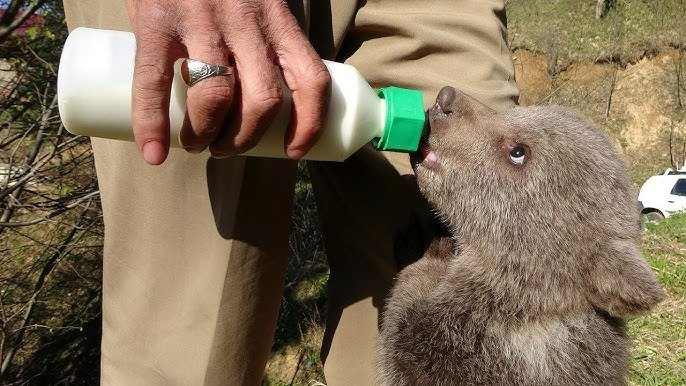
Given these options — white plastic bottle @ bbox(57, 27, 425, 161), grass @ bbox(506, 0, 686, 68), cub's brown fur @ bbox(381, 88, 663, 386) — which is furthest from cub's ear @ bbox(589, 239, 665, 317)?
grass @ bbox(506, 0, 686, 68)

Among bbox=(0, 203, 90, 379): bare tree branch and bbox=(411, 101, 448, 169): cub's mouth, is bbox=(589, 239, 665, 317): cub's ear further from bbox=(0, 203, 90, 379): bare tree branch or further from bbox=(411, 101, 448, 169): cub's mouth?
bbox=(0, 203, 90, 379): bare tree branch

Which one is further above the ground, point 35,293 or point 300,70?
point 300,70

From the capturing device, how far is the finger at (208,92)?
1435 mm

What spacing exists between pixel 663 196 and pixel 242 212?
16.9 metres

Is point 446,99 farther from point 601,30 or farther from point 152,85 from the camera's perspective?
point 601,30

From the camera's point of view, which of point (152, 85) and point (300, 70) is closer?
point (152, 85)

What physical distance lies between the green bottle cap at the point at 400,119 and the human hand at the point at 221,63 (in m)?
0.39

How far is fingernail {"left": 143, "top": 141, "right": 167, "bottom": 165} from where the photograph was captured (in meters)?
1.50

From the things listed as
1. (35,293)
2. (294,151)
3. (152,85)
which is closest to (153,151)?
(152,85)

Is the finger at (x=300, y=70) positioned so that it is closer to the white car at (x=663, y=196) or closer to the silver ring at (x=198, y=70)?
the silver ring at (x=198, y=70)

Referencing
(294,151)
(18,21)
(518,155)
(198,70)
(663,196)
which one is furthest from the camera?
(663,196)

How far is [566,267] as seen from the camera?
2.45 metres

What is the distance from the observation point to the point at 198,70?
1.43 meters

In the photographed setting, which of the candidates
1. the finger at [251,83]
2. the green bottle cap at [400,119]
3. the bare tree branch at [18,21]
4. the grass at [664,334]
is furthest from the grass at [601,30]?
the finger at [251,83]
